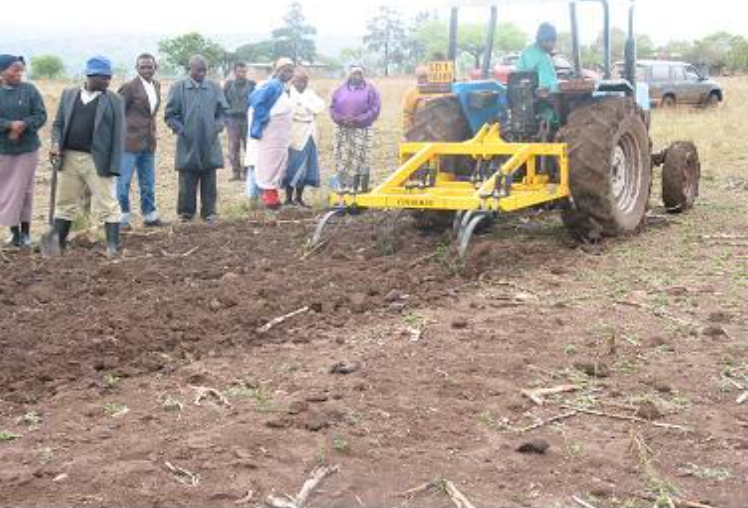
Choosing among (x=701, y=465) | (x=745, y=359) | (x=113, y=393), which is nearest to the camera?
(x=701, y=465)

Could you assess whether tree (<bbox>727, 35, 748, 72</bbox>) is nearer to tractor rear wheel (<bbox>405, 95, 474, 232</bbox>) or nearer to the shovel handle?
tractor rear wheel (<bbox>405, 95, 474, 232</bbox>)

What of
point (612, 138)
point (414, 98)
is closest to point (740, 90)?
point (414, 98)

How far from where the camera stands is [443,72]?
946cm

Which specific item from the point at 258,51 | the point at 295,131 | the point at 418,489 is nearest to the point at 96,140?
the point at 295,131

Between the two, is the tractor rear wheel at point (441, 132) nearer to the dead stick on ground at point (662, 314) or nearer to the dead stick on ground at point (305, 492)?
the dead stick on ground at point (662, 314)

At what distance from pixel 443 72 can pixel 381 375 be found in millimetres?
4835

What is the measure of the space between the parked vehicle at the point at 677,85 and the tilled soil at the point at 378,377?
843 inches

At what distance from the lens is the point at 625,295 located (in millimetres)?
6871

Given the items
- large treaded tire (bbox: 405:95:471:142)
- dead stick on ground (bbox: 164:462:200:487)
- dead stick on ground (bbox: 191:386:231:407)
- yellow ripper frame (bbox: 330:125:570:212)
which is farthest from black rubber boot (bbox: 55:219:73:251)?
dead stick on ground (bbox: 164:462:200:487)

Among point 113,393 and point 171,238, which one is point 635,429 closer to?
point 113,393

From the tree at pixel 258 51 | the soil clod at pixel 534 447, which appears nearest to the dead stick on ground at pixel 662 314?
the soil clod at pixel 534 447

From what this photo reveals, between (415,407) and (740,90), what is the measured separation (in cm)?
3207

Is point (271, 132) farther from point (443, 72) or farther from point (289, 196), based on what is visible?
point (443, 72)

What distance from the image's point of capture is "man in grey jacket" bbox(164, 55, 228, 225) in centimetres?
1024
